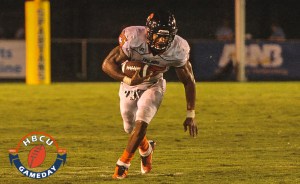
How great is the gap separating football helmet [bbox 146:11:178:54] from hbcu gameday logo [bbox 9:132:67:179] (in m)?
1.54

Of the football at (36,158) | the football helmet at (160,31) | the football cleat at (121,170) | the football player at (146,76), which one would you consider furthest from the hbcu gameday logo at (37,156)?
the football helmet at (160,31)

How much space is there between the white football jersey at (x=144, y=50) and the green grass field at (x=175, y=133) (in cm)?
105

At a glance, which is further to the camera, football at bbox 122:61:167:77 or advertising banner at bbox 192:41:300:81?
advertising banner at bbox 192:41:300:81

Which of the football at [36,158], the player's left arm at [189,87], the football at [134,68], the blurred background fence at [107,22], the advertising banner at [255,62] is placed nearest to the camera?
the football at [134,68]

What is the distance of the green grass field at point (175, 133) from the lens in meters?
8.54

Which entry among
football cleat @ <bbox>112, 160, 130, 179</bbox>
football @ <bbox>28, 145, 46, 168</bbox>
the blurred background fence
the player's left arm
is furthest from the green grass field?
the blurred background fence

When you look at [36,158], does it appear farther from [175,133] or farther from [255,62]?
[255,62]

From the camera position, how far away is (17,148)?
1026 centimetres

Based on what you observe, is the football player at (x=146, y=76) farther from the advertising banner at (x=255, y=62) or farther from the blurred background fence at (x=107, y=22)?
the blurred background fence at (x=107, y=22)

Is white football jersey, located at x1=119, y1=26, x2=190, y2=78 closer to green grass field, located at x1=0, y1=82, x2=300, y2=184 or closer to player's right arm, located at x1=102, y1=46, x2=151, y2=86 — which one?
player's right arm, located at x1=102, y1=46, x2=151, y2=86

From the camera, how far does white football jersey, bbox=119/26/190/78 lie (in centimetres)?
830

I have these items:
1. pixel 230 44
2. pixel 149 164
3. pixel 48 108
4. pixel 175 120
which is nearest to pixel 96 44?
pixel 230 44

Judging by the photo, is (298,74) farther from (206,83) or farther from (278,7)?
(278,7)

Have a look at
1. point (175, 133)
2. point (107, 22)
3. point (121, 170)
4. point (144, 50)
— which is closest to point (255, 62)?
point (107, 22)
